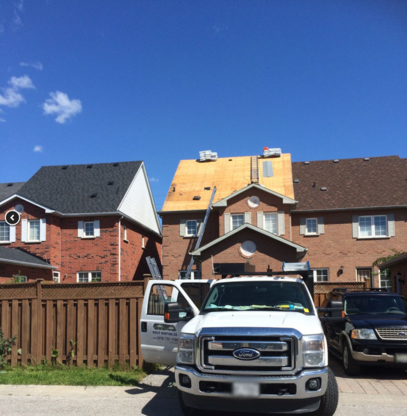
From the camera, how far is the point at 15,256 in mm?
24234

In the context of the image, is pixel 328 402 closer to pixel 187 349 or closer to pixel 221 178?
pixel 187 349

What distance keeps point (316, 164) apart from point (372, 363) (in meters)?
25.2

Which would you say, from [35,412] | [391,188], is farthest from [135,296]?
[391,188]

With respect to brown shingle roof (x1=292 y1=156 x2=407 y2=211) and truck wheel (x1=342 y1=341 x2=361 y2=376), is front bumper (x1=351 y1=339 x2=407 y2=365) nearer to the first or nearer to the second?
truck wheel (x1=342 y1=341 x2=361 y2=376)

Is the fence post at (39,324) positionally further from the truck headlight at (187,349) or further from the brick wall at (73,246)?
the brick wall at (73,246)

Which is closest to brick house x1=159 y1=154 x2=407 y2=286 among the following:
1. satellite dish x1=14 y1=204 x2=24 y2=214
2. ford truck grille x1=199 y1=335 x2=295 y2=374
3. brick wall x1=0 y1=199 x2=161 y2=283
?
brick wall x1=0 y1=199 x2=161 y2=283

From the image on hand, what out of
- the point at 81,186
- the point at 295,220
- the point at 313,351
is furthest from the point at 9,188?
the point at 313,351

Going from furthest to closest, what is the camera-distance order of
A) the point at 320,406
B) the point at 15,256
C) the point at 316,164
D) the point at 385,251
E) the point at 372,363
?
the point at 316,164 → the point at 385,251 → the point at 15,256 → the point at 372,363 → the point at 320,406

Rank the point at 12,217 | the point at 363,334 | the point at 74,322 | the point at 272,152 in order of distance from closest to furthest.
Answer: the point at 363,334 < the point at 74,322 < the point at 12,217 < the point at 272,152

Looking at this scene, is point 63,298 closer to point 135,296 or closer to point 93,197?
point 135,296

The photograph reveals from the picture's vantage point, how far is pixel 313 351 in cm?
586

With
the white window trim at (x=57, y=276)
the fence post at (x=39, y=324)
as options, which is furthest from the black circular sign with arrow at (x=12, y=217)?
the fence post at (x=39, y=324)

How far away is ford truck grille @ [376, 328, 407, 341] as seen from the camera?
9.25 m

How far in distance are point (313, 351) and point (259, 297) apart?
1.56 metres
